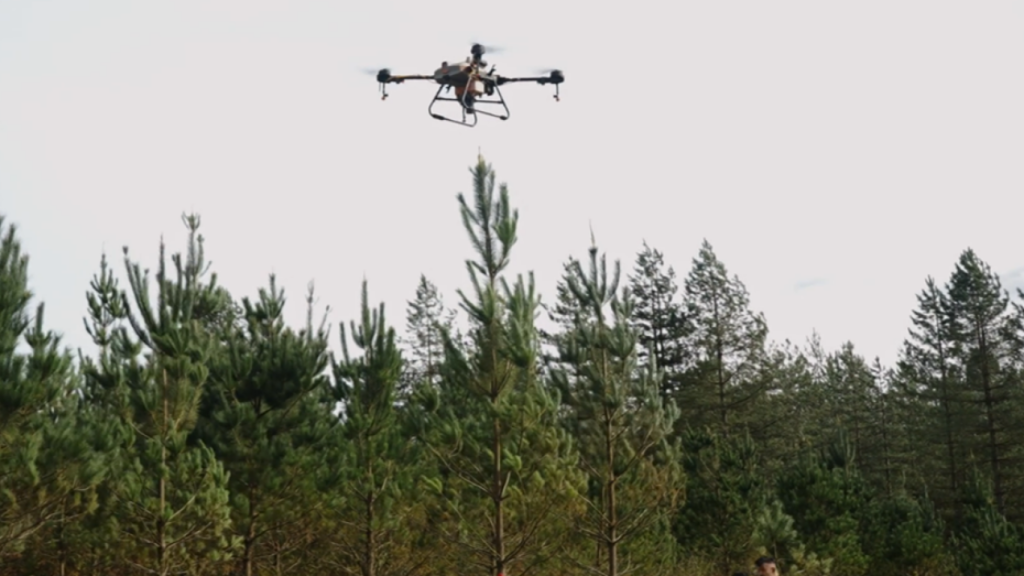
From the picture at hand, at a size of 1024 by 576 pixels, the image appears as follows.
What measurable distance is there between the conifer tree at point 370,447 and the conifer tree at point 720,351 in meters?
26.7

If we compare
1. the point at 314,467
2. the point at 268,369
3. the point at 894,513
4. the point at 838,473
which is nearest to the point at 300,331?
the point at 268,369

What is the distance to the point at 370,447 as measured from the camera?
1969 cm

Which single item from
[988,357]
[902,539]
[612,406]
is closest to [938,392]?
[988,357]

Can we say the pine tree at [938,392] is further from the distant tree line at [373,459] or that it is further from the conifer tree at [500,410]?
the conifer tree at [500,410]

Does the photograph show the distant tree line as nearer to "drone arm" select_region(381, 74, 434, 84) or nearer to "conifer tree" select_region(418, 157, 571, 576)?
"conifer tree" select_region(418, 157, 571, 576)

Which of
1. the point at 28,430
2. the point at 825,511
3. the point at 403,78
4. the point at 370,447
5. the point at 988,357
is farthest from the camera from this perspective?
the point at 988,357

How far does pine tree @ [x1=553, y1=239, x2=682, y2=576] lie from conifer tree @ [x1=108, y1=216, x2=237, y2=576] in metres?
6.24

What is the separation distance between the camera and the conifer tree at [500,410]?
1627 centimetres

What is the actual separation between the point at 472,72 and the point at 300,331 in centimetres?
630

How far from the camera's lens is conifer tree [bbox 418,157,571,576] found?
53.4 ft

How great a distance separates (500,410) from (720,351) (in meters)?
31.2

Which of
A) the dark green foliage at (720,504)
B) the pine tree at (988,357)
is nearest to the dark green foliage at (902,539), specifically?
the dark green foliage at (720,504)

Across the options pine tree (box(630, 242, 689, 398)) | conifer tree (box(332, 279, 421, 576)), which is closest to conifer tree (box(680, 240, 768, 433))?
pine tree (box(630, 242, 689, 398))

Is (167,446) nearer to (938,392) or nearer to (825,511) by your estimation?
(825,511)
